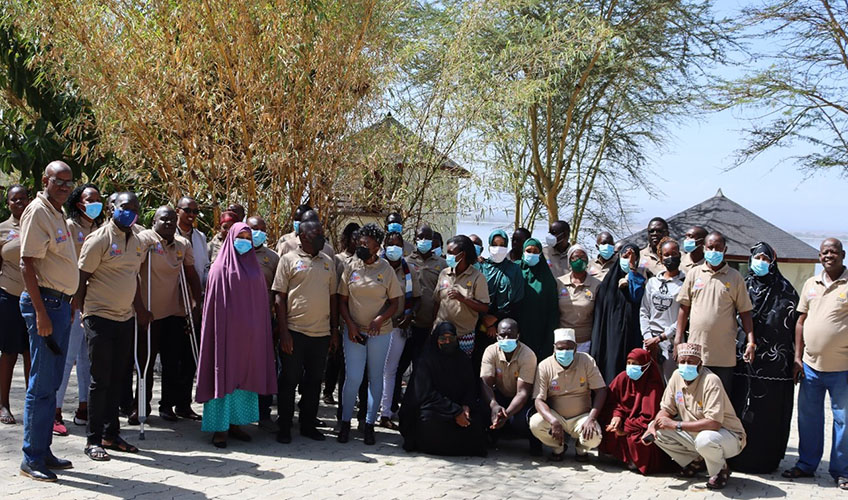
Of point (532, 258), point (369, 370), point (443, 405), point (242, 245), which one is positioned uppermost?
point (532, 258)

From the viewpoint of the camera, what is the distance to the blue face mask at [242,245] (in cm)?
618

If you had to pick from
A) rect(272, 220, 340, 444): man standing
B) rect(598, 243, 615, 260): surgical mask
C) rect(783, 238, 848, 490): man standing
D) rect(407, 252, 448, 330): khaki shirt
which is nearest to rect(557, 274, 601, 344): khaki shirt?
rect(598, 243, 615, 260): surgical mask

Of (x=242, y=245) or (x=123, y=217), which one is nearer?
(x=123, y=217)

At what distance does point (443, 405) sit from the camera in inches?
254

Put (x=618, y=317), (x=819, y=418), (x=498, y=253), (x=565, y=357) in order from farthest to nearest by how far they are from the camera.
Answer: (x=498, y=253) → (x=618, y=317) → (x=565, y=357) → (x=819, y=418)

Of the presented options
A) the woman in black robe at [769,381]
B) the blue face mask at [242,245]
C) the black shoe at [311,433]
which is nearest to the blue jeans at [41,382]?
the blue face mask at [242,245]

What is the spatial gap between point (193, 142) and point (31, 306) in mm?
2943

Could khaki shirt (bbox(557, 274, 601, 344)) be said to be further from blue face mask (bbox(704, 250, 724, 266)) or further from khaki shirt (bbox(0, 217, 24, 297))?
khaki shirt (bbox(0, 217, 24, 297))

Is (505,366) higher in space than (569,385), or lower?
higher

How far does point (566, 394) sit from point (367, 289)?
180cm

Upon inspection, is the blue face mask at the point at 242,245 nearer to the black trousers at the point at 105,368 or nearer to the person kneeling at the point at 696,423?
the black trousers at the point at 105,368

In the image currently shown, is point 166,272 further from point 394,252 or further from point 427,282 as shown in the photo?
point 427,282

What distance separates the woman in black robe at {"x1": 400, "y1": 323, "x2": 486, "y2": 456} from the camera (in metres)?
6.40

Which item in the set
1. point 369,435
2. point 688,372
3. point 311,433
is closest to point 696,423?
point 688,372
